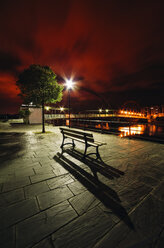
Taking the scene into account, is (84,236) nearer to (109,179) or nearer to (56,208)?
(56,208)

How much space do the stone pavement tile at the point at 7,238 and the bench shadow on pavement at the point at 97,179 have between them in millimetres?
1478

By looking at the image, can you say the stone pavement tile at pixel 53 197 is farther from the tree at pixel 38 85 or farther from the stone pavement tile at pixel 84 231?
the tree at pixel 38 85

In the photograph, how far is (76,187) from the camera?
2625 mm

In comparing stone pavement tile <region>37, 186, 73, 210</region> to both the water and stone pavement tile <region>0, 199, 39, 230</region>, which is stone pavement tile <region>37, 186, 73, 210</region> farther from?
the water

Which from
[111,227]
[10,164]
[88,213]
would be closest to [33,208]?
[88,213]

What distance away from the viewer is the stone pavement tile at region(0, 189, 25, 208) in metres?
2.15

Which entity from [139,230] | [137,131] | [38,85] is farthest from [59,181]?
[137,131]

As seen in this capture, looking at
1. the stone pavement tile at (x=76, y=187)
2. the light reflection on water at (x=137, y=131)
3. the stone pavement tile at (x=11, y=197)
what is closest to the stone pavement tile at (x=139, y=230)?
the stone pavement tile at (x=76, y=187)

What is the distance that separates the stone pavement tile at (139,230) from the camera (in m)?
1.48

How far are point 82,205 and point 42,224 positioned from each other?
0.72 m

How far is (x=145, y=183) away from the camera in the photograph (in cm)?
275

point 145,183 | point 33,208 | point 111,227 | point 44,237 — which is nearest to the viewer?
point 44,237

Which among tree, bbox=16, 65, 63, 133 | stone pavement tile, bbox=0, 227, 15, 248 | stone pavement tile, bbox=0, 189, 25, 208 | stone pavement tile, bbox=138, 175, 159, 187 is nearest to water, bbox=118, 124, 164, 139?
stone pavement tile, bbox=138, 175, 159, 187

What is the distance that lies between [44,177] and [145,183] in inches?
102
